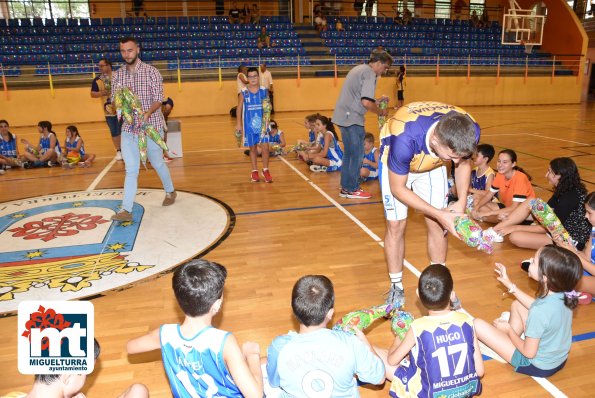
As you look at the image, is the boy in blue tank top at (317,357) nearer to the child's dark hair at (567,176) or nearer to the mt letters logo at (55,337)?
the mt letters logo at (55,337)

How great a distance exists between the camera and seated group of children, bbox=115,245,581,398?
1.94 m

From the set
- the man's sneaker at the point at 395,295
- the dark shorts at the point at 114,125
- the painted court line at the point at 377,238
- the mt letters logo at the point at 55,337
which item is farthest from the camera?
the dark shorts at the point at 114,125

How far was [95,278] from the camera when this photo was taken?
4008 mm

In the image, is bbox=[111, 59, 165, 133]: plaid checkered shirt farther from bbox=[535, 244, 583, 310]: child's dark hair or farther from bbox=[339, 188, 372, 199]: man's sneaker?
bbox=[535, 244, 583, 310]: child's dark hair

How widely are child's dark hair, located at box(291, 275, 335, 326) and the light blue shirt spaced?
4.19 feet

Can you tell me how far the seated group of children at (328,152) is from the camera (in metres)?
7.27

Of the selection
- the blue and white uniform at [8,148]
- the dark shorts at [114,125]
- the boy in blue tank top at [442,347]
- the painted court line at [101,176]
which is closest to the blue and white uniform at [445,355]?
the boy in blue tank top at [442,347]

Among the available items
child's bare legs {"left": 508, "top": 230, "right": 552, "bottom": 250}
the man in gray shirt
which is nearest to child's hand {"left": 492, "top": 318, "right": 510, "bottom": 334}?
child's bare legs {"left": 508, "top": 230, "right": 552, "bottom": 250}

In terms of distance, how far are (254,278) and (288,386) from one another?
210 centimetres

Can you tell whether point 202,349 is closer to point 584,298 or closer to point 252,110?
point 584,298

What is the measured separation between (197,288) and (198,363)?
0.31m

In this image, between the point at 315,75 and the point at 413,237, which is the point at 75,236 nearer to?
the point at 413,237

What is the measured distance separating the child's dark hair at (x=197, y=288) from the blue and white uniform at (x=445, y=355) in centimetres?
99

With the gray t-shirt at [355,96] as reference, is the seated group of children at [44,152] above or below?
below
